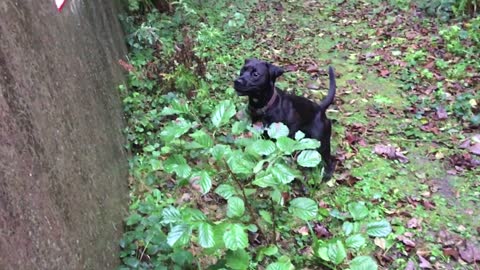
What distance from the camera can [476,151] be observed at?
4.80m

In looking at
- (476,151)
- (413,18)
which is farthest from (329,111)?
(413,18)

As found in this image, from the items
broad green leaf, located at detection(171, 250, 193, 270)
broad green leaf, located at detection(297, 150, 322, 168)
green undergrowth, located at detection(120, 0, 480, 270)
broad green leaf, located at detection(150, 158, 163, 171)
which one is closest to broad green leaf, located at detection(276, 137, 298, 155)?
green undergrowth, located at detection(120, 0, 480, 270)

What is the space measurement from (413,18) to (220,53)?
353cm

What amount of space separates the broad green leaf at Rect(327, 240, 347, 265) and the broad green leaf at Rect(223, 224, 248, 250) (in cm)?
76

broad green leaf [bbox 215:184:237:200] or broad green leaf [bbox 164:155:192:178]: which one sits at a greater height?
broad green leaf [bbox 164:155:192:178]

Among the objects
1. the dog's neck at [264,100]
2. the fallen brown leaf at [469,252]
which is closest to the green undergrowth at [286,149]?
the fallen brown leaf at [469,252]

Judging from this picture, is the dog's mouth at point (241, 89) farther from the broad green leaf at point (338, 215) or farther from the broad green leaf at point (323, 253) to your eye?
the broad green leaf at point (323, 253)

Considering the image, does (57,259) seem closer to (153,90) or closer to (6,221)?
(6,221)

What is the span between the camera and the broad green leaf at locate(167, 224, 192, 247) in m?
2.43

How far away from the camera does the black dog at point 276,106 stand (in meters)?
4.21

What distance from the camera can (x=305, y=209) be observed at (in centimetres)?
273

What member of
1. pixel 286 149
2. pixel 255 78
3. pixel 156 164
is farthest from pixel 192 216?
pixel 255 78

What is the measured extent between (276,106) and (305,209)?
175cm

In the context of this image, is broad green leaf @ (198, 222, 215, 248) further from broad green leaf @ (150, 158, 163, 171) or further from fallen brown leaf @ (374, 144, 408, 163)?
fallen brown leaf @ (374, 144, 408, 163)
